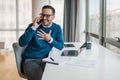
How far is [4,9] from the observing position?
23.0ft

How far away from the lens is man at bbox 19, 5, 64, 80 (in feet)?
7.53

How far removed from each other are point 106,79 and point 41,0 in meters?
5.29

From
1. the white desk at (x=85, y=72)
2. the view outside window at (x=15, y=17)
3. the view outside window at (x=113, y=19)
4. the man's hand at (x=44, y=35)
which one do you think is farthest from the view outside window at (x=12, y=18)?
the white desk at (x=85, y=72)

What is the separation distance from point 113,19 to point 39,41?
1548 mm

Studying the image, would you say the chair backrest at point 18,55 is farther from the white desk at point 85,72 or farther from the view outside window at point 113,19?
the view outside window at point 113,19

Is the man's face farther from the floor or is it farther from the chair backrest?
the floor

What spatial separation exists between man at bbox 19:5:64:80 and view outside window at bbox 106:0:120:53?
1.11 metres

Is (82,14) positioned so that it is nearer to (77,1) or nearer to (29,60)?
(77,1)

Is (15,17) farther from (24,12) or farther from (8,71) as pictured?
(8,71)

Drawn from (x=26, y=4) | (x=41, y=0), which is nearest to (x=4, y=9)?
(x=26, y=4)

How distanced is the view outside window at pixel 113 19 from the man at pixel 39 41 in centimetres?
111

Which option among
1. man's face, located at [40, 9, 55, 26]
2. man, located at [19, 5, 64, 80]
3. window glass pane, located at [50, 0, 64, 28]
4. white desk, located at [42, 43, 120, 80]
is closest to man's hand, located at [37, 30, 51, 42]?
man, located at [19, 5, 64, 80]

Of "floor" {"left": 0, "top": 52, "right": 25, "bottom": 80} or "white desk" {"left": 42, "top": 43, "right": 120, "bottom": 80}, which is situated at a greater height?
"white desk" {"left": 42, "top": 43, "right": 120, "bottom": 80}

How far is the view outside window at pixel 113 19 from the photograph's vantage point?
3216 millimetres
